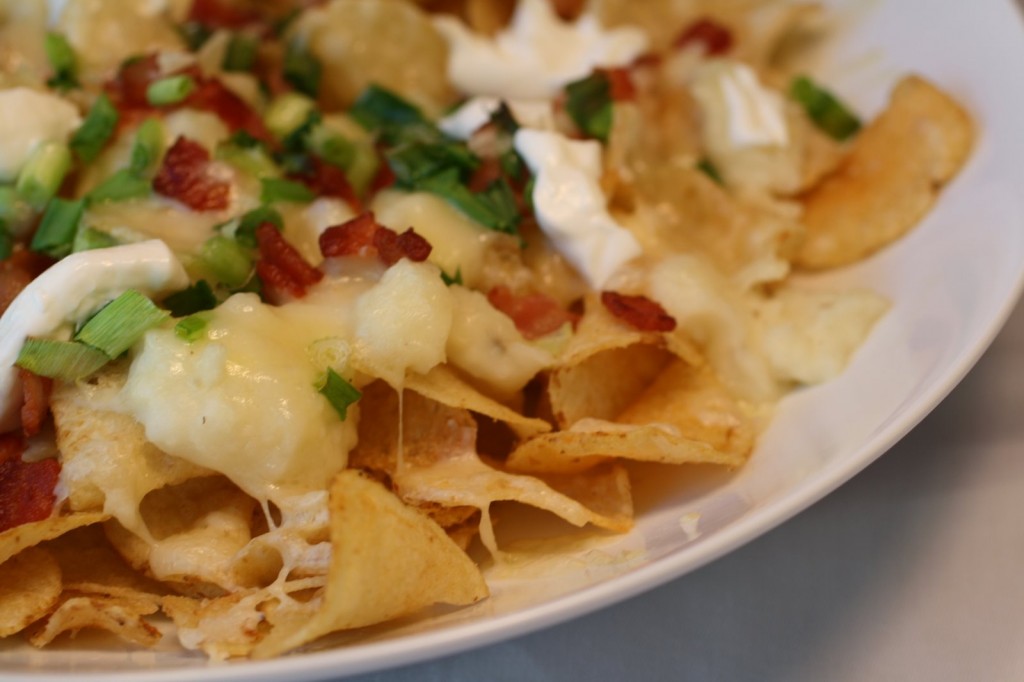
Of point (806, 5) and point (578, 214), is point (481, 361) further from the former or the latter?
point (806, 5)

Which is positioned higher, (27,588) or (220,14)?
(220,14)

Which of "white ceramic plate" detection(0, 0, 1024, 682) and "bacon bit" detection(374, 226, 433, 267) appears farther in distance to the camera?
"bacon bit" detection(374, 226, 433, 267)

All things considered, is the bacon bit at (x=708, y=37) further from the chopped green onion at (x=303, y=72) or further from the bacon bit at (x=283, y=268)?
the bacon bit at (x=283, y=268)

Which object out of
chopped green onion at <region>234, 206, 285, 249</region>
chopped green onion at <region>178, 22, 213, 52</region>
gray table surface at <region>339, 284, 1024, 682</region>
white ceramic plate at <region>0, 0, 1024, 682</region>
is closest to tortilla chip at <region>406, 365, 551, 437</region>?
white ceramic plate at <region>0, 0, 1024, 682</region>

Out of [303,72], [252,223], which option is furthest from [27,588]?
[303,72]

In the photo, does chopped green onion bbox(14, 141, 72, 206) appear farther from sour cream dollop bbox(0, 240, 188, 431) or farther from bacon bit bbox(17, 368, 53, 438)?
bacon bit bbox(17, 368, 53, 438)

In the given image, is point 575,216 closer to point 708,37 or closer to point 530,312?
point 530,312
